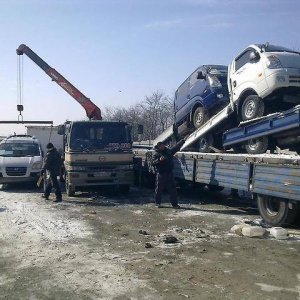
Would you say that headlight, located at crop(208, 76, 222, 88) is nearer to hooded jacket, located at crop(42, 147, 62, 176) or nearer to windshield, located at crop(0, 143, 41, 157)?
hooded jacket, located at crop(42, 147, 62, 176)

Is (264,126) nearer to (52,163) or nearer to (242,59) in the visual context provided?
(242,59)

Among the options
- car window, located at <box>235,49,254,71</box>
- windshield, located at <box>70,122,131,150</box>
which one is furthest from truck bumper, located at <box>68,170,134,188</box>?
car window, located at <box>235,49,254,71</box>

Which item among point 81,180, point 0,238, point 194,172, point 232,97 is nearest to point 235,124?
point 232,97

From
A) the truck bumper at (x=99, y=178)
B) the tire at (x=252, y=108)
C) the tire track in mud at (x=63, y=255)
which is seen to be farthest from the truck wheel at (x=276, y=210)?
the truck bumper at (x=99, y=178)

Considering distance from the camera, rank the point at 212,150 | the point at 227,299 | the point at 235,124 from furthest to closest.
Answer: the point at 212,150, the point at 235,124, the point at 227,299

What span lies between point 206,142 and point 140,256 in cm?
585

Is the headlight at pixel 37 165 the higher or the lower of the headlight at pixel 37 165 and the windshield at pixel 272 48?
the lower

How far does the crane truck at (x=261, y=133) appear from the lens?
7305 millimetres

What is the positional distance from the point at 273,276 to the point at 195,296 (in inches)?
46.4

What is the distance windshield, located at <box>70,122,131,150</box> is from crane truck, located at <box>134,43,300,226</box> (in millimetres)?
2232

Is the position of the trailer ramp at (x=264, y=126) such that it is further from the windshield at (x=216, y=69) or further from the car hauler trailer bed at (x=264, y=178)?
the windshield at (x=216, y=69)

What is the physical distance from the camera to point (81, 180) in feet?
37.1

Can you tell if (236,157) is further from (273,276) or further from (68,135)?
(68,135)

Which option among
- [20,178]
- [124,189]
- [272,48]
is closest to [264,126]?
[272,48]
